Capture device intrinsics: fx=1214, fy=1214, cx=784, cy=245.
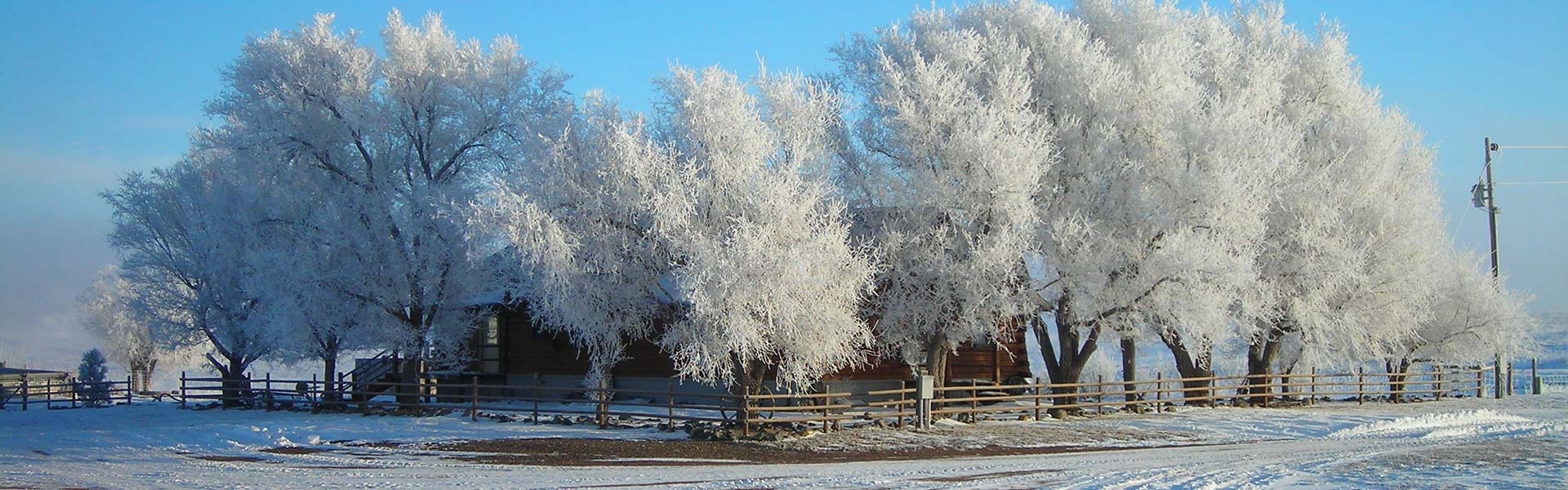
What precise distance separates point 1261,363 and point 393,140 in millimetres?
25603

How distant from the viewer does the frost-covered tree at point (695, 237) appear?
21.9 meters

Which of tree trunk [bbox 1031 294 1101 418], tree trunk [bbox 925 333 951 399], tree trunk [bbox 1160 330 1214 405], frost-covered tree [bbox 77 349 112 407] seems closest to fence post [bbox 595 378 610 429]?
tree trunk [bbox 925 333 951 399]

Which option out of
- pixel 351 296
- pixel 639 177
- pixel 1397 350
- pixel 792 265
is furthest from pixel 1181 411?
pixel 351 296

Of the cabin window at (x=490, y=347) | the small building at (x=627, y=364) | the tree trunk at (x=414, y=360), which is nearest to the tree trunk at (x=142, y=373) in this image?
the cabin window at (x=490, y=347)

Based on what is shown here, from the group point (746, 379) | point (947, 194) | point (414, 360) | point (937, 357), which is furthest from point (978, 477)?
point (414, 360)

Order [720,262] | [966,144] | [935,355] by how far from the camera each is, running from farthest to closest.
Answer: [935,355], [966,144], [720,262]

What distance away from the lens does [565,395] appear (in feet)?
110

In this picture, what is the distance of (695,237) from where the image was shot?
2216cm

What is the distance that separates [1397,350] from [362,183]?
30286 mm

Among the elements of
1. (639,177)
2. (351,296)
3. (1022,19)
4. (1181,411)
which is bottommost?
(1181,411)

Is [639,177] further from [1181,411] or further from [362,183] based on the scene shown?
[1181,411]

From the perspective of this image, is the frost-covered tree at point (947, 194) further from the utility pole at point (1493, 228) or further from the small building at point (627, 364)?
the utility pole at point (1493, 228)

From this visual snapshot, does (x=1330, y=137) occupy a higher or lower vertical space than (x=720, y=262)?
higher

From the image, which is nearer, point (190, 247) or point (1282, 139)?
point (1282, 139)
